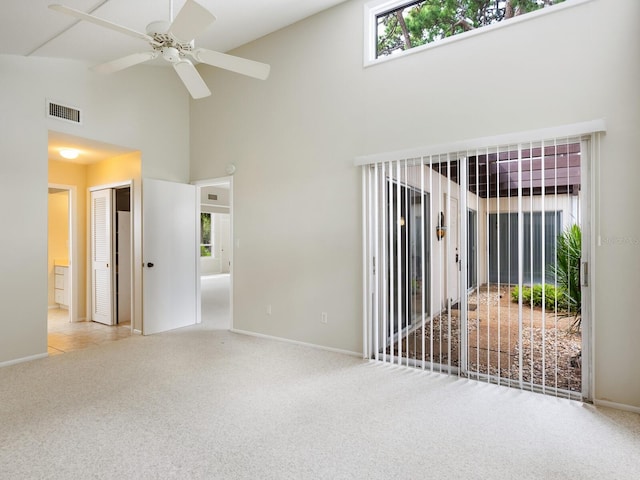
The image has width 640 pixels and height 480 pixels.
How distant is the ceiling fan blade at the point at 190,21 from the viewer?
2096 millimetres

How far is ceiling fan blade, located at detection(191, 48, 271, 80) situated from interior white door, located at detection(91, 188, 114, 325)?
350 centimetres

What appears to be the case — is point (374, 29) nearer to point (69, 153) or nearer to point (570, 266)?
point (570, 266)

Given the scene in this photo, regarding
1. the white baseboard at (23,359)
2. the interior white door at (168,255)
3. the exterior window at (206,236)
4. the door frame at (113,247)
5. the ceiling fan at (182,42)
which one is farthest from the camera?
the exterior window at (206,236)

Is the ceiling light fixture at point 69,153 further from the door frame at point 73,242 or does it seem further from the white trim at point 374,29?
the white trim at point 374,29

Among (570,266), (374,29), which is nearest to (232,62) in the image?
(374,29)

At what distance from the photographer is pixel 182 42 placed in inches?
96.3

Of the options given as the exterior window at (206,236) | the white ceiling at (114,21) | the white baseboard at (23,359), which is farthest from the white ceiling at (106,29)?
the exterior window at (206,236)

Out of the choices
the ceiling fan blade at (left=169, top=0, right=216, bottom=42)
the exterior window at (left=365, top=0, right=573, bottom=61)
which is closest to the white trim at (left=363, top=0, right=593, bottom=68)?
the exterior window at (left=365, top=0, right=573, bottom=61)

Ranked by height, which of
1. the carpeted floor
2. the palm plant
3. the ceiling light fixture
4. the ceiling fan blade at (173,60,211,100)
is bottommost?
the carpeted floor

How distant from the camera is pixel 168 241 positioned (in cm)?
509

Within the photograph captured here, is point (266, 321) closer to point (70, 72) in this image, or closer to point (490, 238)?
point (490, 238)

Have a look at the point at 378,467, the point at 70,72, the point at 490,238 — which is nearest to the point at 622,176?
the point at 490,238

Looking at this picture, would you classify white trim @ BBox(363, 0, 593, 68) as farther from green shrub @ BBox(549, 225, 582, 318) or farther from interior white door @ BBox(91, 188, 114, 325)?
interior white door @ BBox(91, 188, 114, 325)

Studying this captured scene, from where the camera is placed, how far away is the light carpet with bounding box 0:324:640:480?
81.6 inches
